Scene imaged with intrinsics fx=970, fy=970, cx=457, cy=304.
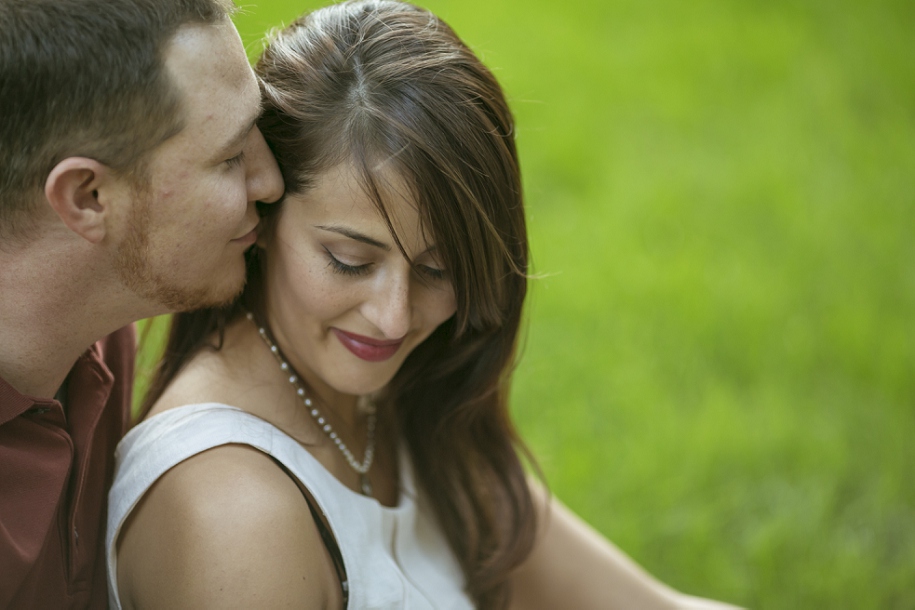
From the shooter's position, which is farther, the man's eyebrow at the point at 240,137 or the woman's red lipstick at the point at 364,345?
the woman's red lipstick at the point at 364,345

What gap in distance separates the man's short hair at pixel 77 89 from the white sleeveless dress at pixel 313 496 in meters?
0.44

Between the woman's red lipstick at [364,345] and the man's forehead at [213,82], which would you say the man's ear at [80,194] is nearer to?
the man's forehead at [213,82]

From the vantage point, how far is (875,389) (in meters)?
3.89

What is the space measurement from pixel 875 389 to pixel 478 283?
8.58 feet

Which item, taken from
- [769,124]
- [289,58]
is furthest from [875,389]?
[289,58]

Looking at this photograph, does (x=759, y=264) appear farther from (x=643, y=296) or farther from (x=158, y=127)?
(x=158, y=127)

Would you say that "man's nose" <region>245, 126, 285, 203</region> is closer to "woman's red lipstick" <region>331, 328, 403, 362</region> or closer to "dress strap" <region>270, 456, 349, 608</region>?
"woman's red lipstick" <region>331, 328, 403, 362</region>

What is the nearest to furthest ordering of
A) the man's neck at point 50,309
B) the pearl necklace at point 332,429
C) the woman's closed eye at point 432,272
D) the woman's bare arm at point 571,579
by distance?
the man's neck at point 50,309 < the woman's closed eye at point 432,272 < the pearl necklace at point 332,429 < the woman's bare arm at point 571,579

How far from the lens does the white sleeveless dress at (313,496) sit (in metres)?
1.70

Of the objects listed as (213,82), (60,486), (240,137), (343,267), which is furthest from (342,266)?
(60,486)

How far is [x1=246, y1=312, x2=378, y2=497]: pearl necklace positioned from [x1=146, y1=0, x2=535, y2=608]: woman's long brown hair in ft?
0.34

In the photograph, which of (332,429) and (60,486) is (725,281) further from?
(60,486)

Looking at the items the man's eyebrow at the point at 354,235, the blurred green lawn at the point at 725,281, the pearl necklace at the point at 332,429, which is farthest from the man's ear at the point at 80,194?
the blurred green lawn at the point at 725,281

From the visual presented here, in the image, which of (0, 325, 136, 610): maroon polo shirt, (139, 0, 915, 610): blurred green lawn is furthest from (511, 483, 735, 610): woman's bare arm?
(0, 325, 136, 610): maroon polo shirt
